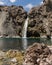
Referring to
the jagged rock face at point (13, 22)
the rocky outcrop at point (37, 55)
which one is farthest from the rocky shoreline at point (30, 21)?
the rocky outcrop at point (37, 55)

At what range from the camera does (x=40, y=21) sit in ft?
621

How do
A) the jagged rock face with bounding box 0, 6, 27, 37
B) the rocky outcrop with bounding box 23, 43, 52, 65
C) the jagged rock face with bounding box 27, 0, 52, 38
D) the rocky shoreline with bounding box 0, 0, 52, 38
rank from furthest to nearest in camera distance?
the jagged rock face with bounding box 0, 6, 27, 37, the rocky shoreline with bounding box 0, 0, 52, 38, the jagged rock face with bounding box 27, 0, 52, 38, the rocky outcrop with bounding box 23, 43, 52, 65

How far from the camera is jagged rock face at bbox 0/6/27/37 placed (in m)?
183

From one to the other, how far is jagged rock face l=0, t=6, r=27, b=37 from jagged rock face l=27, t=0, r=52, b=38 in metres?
7.63

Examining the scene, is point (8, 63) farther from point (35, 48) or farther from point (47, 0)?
point (47, 0)

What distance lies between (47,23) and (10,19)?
3074cm

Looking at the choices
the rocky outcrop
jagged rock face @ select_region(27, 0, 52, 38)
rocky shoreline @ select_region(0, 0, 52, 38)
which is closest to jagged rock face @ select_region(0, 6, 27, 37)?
rocky shoreline @ select_region(0, 0, 52, 38)

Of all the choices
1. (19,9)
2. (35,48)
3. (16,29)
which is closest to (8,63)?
(35,48)

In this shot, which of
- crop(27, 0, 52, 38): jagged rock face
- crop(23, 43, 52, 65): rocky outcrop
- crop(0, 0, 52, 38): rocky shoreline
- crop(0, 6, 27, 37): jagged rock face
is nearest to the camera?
crop(23, 43, 52, 65): rocky outcrop

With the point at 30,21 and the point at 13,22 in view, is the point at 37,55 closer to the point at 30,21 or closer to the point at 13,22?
the point at 30,21

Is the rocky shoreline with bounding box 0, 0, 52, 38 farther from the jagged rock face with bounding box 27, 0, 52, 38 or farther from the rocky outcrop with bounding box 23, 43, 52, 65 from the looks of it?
the rocky outcrop with bounding box 23, 43, 52, 65

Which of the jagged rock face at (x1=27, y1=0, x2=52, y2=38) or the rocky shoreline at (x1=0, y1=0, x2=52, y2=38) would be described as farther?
the rocky shoreline at (x1=0, y1=0, x2=52, y2=38)

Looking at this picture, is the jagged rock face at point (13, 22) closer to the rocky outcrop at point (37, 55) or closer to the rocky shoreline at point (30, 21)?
the rocky shoreline at point (30, 21)

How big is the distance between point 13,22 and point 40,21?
873 inches
